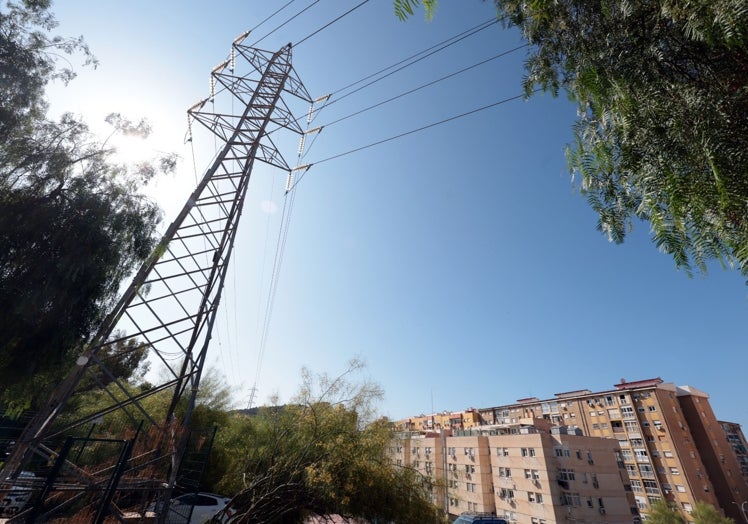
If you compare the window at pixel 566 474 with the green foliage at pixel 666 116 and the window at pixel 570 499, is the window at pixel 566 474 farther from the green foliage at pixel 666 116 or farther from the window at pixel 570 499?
the green foliage at pixel 666 116

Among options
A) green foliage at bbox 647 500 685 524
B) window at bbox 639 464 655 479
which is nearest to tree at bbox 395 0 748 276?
green foliage at bbox 647 500 685 524

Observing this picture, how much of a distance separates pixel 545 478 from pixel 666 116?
1263 inches

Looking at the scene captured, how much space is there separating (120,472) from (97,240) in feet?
14.7

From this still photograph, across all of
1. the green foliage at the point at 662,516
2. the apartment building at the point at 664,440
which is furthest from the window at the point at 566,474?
the apartment building at the point at 664,440

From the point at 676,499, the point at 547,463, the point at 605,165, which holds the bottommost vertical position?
the point at 676,499

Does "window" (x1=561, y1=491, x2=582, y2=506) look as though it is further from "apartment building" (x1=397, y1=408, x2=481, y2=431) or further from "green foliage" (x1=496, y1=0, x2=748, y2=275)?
"green foliage" (x1=496, y1=0, x2=748, y2=275)

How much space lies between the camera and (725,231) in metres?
2.38

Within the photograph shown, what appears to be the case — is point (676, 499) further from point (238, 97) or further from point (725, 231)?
point (238, 97)

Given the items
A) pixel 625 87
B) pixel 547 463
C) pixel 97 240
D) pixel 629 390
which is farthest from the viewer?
pixel 629 390

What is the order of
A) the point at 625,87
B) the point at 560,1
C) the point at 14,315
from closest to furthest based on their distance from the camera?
1. the point at 625,87
2. the point at 560,1
3. the point at 14,315

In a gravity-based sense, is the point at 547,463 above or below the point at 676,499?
above

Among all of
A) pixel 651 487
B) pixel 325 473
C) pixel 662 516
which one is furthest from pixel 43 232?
pixel 651 487

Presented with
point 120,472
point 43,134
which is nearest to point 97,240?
point 43,134

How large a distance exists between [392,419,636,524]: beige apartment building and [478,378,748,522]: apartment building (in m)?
5.49
